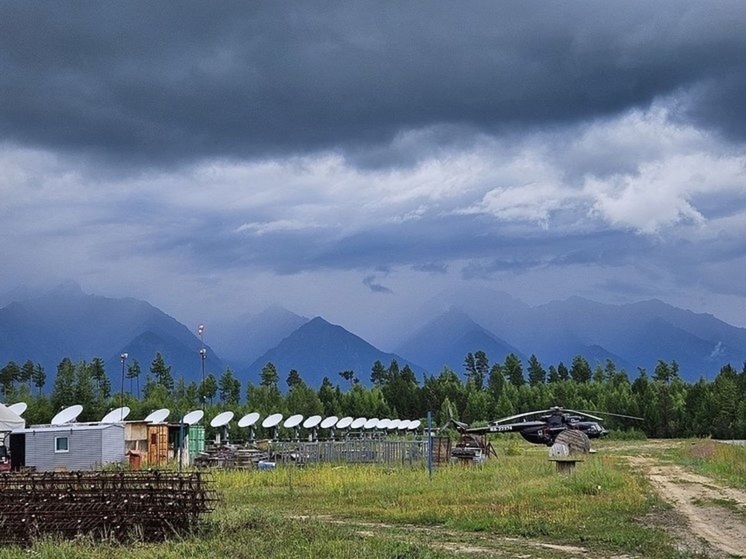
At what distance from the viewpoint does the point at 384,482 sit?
25.3 meters

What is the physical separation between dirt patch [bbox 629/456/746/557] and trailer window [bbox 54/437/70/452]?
74.6 feet

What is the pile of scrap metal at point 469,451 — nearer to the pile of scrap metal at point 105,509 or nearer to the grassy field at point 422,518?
the grassy field at point 422,518

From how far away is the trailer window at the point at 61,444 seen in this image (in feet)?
127

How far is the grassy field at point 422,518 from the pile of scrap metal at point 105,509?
0.46m

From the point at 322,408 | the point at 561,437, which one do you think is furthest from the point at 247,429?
the point at 561,437

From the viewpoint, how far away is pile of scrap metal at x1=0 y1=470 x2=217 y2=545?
49.3ft

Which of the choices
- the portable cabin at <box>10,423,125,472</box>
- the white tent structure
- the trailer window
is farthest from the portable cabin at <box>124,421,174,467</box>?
the white tent structure

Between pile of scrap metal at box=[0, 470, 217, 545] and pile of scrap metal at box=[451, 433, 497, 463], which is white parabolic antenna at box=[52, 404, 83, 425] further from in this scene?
pile of scrap metal at box=[0, 470, 217, 545]

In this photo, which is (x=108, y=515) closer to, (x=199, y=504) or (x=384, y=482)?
(x=199, y=504)

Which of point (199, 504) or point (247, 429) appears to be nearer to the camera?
point (199, 504)

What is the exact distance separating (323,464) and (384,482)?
8.29 m

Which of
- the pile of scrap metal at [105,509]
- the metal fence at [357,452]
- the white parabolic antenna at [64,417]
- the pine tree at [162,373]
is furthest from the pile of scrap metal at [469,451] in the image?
the pine tree at [162,373]

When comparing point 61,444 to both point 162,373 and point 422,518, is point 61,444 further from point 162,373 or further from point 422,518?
point 162,373

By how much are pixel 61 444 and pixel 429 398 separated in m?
42.2
